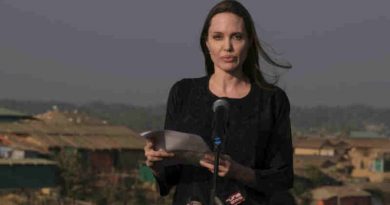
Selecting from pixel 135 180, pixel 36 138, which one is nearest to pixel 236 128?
pixel 135 180

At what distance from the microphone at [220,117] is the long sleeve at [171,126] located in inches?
7.5

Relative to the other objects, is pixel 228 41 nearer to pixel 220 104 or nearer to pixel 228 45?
pixel 228 45

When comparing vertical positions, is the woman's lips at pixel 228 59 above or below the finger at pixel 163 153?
above

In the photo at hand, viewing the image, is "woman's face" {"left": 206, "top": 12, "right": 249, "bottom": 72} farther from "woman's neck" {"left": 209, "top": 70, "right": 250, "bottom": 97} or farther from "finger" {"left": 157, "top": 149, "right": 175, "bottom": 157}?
"finger" {"left": 157, "top": 149, "right": 175, "bottom": 157}

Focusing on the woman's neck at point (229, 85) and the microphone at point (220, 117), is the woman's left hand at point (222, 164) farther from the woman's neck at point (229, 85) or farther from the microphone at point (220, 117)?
the woman's neck at point (229, 85)

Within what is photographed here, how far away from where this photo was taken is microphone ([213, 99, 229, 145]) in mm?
1600

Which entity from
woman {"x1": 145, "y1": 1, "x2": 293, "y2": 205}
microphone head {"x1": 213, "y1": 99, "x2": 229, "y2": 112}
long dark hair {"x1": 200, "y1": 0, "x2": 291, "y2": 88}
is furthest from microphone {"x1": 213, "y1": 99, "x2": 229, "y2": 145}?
long dark hair {"x1": 200, "y1": 0, "x2": 291, "y2": 88}

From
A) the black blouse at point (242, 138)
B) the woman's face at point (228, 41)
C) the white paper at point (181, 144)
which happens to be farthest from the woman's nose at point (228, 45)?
the white paper at point (181, 144)

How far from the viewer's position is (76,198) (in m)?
19.1

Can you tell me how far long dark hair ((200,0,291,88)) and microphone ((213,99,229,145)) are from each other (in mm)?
235

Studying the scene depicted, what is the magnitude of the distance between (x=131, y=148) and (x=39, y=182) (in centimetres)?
680

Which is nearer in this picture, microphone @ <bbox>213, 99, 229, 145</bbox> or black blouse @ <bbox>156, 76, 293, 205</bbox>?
microphone @ <bbox>213, 99, 229, 145</bbox>

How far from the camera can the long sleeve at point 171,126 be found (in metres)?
1.79

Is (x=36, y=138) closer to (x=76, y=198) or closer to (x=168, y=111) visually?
(x=76, y=198)
